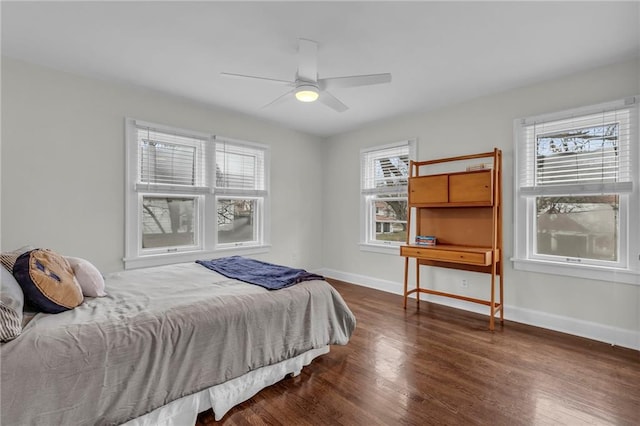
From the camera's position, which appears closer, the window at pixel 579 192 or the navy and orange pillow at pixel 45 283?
the navy and orange pillow at pixel 45 283

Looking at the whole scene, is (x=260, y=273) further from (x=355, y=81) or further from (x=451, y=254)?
(x=451, y=254)

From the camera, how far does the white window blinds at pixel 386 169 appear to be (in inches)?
173

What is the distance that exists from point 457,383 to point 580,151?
102 inches

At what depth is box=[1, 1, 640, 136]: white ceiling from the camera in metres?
2.05

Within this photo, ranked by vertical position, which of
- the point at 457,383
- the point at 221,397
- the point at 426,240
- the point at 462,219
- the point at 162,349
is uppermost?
the point at 462,219

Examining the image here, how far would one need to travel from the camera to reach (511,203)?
336 cm

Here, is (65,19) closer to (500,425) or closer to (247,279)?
(247,279)

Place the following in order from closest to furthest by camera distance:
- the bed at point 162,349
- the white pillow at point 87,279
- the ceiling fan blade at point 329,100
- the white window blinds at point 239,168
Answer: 1. the bed at point 162,349
2. the white pillow at point 87,279
3. the ceiling fan blade at point 329,100
4. the white window blinds at point 239,168

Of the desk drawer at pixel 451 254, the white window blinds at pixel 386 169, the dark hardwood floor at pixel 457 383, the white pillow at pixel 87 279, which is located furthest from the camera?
the white window blinds at pixel 386 169

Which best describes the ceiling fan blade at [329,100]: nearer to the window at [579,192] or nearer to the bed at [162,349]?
the bed at [162,349]

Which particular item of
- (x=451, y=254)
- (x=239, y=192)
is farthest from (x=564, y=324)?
(x=239, y=192)

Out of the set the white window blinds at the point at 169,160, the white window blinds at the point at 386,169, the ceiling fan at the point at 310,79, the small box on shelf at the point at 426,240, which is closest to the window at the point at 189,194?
the white window blinds at the point at 169,160

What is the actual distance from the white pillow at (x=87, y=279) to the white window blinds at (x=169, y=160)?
1.56 m

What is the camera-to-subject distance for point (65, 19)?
2.15m
